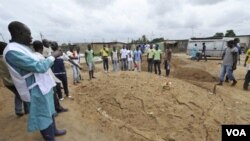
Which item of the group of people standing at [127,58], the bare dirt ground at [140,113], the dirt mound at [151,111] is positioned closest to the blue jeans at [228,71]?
the bare dirt ground at [140,113]

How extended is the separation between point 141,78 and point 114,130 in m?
2.92

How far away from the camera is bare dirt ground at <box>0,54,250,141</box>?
4.24 meters

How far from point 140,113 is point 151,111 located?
0.25 meters

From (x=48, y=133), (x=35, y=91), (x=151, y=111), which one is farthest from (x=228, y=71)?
(x=35, y=91)

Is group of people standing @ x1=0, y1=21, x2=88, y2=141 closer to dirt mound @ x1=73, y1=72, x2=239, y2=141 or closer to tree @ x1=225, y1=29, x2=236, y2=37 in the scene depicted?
dirt mound @ x1=73, y1=72, x2=239, y2=141

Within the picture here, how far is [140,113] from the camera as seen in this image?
16.4 ft

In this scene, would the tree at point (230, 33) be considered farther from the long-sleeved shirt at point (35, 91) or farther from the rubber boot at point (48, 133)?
the long-sleeved shirt at point (35, 91)

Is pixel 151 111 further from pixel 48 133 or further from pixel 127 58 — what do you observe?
pixel 127 58

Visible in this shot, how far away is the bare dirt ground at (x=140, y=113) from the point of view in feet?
13.9

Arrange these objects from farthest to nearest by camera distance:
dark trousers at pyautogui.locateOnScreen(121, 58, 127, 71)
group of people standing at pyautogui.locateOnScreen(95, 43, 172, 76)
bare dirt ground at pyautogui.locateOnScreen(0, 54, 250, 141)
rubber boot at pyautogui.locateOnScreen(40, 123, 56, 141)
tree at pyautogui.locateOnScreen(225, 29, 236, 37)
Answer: tree at pyautogui.locateOnScreen(225, 29, 236, 37) → dark trousers at pyautogui.locateOnScreen(121, 58, 127, 71) → group of people standing at pyautogui.locateOnScreen(95, 43, 172, 76) → bare dirt ground at pyautogui.locateOnScreen(0, 54, 250, 141) → rubber boot at pyautogui.locateOnScreen(40, 123, 56, 141)

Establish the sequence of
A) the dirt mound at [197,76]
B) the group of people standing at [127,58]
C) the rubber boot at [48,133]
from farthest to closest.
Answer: the group of people standing at [127,58] → the dirt mound at [197,76] → the rubber boot at [48,133]

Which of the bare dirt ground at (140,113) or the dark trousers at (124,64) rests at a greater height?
the dark trousers at (124,64)

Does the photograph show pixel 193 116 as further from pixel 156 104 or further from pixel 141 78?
pixel 141 78

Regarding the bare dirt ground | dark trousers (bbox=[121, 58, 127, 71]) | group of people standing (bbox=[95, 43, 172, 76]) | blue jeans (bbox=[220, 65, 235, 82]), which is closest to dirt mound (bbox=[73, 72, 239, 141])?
the bare dirt ground
